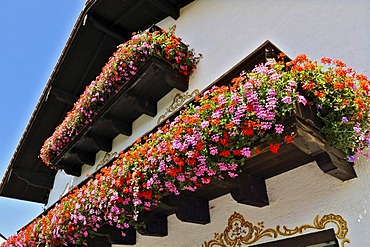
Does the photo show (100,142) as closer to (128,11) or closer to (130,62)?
(130,62)

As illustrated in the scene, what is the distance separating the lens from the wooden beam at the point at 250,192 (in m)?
3.65

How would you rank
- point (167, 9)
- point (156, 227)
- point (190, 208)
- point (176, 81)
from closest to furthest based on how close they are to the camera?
1. point (190, 208)
2. point (156, 227)
3. point (176, 81)
4. point (167, 9)

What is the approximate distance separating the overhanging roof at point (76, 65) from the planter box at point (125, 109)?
164 centimetres

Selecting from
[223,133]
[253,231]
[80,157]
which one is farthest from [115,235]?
[80,157]

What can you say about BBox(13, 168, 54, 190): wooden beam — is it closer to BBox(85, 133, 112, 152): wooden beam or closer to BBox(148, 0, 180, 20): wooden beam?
BBox(85, 133, 112, 152): wooden beam

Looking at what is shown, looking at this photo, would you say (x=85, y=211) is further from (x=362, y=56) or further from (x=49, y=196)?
(x=49, y=196)

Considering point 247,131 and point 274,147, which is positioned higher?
point 247,131

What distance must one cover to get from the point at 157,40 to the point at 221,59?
1003 mm

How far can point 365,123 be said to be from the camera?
3033mm

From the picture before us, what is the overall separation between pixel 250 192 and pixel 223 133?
99 centimetres

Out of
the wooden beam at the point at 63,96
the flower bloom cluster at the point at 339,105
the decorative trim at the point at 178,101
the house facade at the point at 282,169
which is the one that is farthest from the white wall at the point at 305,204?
the wooden beam at the point at 63,96

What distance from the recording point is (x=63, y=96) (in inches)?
335

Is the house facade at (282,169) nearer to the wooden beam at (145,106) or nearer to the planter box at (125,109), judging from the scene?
the wooden beam at (145,106)

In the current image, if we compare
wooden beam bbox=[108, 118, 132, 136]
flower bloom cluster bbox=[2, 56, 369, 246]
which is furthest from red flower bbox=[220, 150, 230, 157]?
wooden beam bbox=[108, 118, 132, 136]
